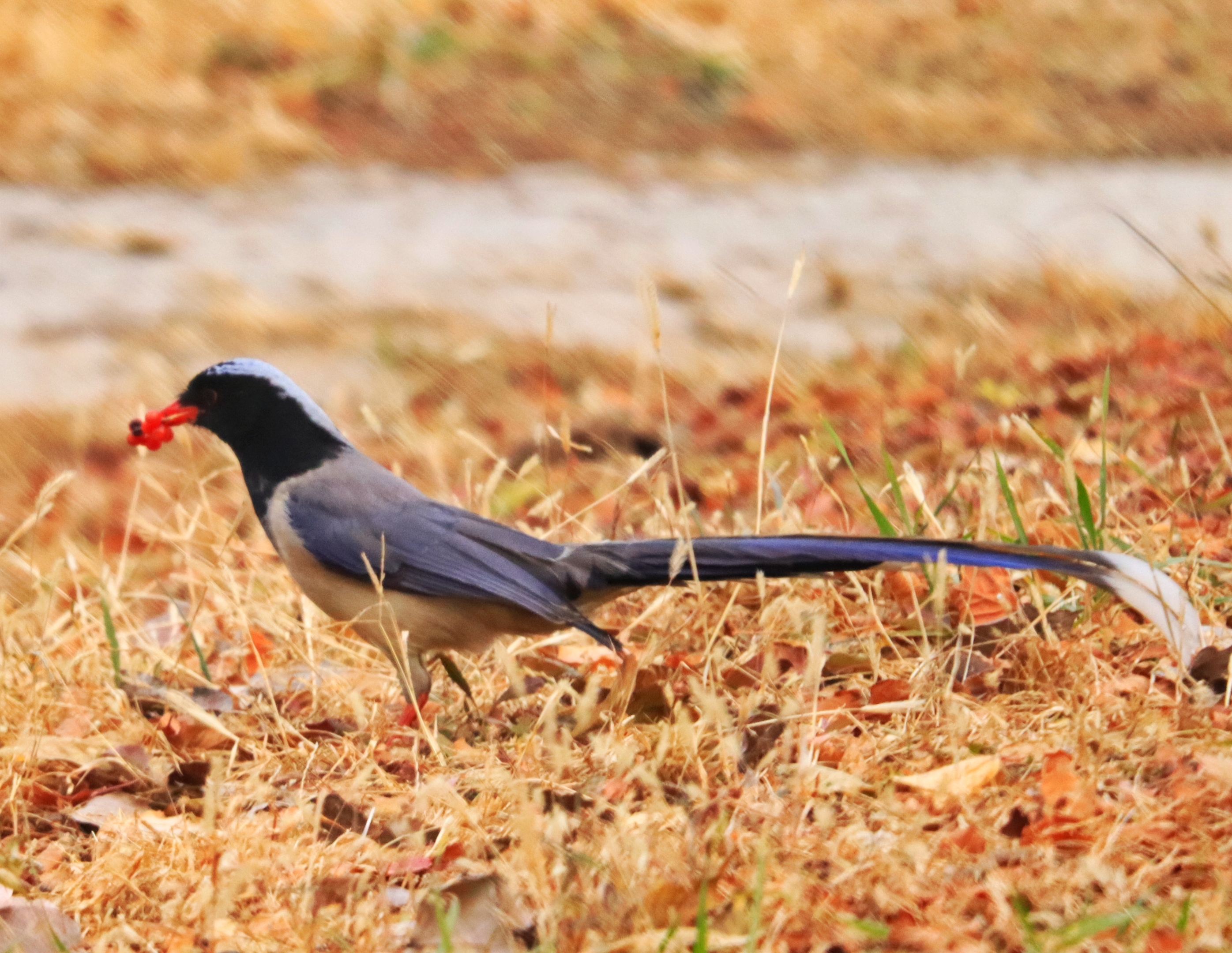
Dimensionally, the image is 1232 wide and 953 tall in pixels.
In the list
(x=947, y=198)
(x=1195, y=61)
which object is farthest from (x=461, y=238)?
(x=1195, y=61)

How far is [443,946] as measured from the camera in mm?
2055

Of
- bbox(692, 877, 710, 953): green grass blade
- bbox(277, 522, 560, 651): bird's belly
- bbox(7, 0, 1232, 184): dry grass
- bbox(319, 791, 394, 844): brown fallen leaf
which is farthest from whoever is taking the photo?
bbox(7, 0, 1232, 184): dry grass

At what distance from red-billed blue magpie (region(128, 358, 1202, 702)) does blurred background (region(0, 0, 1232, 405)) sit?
119 inches

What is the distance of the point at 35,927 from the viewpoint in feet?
8.13

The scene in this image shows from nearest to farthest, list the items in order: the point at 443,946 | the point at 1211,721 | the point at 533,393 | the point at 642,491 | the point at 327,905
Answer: the point at 443,946
the point at 327,905
the point at 1211,721
the point at 642,491
the point at 533,393

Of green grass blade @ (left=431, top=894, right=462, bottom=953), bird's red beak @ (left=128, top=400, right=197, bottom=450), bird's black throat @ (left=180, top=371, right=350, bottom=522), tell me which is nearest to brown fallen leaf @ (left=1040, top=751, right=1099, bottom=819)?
green grass blade @ (left=431, top=894, right=462, bottom=953)

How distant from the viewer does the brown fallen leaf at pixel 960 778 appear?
8.48 ft

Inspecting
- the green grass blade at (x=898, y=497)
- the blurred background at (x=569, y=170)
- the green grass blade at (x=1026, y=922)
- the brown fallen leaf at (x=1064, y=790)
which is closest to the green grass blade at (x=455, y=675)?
the green grass blade at (x=898, y=497)

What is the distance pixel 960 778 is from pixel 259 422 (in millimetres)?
1816

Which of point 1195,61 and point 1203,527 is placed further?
point 1195,61

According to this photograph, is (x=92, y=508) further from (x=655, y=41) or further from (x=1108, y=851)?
(x=655, y=41)

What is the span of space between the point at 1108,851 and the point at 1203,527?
5.16 feet

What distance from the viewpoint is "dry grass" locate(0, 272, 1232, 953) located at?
2.26 metres

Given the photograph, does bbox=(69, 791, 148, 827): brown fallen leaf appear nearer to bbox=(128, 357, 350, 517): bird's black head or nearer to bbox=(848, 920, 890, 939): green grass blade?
bbox=(128, 357, 350, 517): bird's black head
